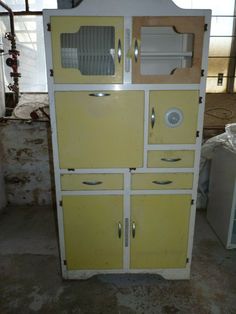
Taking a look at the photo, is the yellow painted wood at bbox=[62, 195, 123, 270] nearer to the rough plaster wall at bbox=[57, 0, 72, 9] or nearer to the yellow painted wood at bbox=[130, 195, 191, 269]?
the yellow painted wood at bbox=[130, 195, 191, 269]

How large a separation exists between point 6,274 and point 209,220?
6.39 ft

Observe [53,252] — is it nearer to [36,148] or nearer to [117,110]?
[36,148]

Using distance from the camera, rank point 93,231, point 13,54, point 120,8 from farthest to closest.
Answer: point 13,54
point 93,231
point 120,8

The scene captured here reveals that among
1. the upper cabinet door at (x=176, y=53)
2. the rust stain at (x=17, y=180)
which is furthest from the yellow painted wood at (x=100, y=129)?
the rust stain at (x=17, y=180)

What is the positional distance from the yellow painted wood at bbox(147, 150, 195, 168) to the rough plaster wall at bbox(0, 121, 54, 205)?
1.57m

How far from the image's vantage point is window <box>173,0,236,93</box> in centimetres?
271

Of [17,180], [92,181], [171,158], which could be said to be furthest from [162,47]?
[17,180]

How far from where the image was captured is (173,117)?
1468mm

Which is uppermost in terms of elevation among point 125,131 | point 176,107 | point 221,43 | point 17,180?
point 221,43

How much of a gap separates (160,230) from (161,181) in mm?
368

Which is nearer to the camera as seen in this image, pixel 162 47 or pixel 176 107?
pixel 176 107

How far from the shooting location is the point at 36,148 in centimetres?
274

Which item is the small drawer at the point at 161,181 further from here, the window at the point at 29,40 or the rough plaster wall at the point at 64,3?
the window at the point at 29,40

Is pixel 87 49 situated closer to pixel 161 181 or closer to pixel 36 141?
pixel 161 181
